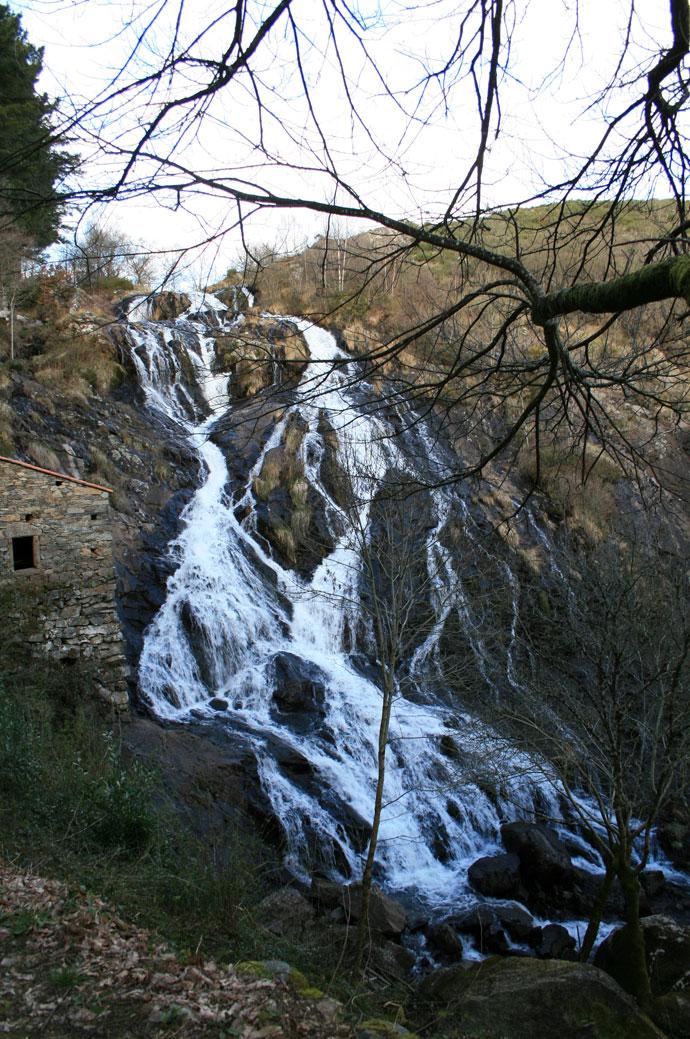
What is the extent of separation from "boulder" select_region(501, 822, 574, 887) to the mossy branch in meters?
7.92

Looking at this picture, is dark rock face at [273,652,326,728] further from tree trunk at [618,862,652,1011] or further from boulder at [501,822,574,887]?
tree trunk at [618,862,652,1011]

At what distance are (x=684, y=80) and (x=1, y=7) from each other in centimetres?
308

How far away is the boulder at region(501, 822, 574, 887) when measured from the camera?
8422 millimetres

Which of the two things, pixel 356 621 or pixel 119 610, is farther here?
pixel 356 621

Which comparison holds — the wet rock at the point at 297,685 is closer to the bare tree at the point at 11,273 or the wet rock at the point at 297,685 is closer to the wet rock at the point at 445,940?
the wet rock at the point at 445,940

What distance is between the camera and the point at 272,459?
1625cm

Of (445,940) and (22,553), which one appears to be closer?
(445,940)

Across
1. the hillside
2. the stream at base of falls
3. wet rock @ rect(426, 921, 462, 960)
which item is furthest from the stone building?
wet rock @ rect(426, 921, 462, 960)

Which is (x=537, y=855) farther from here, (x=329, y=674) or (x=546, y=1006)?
(x=329, y=674)

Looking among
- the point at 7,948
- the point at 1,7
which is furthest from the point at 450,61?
the point at 7,948

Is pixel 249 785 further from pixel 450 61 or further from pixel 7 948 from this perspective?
pixel 450 61

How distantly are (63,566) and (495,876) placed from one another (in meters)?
7.26

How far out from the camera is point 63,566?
379 inches

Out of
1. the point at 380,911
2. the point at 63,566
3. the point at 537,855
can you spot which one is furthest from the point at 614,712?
the point at 63,566
